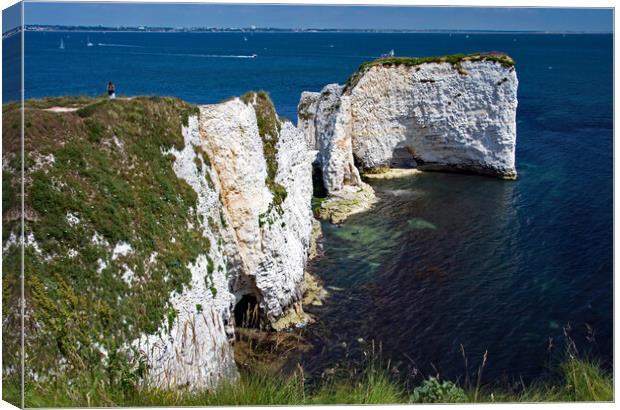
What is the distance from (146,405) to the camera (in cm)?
1123

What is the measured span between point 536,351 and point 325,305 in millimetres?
9172

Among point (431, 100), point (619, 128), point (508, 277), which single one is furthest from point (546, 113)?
point (619, 128)

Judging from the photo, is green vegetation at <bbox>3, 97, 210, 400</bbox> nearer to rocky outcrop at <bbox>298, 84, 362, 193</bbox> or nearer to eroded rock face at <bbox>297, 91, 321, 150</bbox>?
rocky outcrop at <bbox>298, 84, 362, 193</bbox>

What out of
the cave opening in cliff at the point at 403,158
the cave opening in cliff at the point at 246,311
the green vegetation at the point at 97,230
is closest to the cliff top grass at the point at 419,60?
the cave opening in cliff at the point at 403,158

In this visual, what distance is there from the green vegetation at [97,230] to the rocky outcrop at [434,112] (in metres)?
29.0

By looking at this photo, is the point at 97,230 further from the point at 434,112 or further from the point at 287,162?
the point at 434,112

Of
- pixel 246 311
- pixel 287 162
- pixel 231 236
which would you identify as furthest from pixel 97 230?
pixel 287 162

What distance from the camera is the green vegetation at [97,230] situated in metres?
13.5

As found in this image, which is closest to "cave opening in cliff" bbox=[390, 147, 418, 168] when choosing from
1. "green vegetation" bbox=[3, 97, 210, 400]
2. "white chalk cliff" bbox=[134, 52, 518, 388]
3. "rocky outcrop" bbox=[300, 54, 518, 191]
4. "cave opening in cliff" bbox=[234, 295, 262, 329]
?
"white chalk cliff" bbox=[134, 52, 518, 388]

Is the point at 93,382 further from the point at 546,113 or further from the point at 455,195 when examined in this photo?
the point at 546,113

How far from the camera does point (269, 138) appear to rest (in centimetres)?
2669

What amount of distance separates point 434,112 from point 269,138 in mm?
27126

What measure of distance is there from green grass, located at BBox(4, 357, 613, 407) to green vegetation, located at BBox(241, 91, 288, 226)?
14222 mm

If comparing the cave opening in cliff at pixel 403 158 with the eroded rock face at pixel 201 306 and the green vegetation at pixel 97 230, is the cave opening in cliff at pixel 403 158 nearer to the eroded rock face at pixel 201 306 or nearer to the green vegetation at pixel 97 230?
the eroded rock face at pixel 201 306
